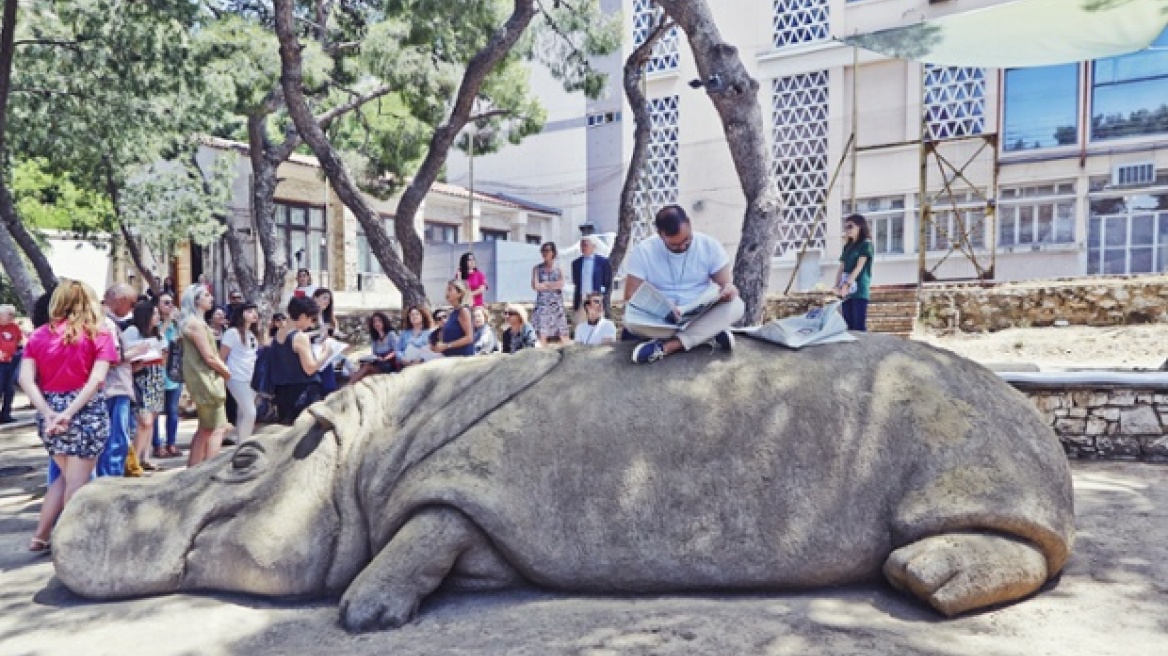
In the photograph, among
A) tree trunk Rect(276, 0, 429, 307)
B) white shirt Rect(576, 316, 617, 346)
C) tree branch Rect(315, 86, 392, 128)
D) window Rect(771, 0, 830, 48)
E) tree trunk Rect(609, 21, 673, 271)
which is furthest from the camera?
window Rect(771, 0, 830, 48)

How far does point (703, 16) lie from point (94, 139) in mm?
9647

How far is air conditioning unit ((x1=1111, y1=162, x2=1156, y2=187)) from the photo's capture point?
15.8 meters

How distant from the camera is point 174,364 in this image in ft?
24.9

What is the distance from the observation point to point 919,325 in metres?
12.6

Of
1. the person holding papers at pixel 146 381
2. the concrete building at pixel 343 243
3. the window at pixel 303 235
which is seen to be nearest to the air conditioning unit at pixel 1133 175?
the concrete building at pixel 343 243

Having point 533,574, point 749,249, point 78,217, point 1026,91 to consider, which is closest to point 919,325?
point 749,249

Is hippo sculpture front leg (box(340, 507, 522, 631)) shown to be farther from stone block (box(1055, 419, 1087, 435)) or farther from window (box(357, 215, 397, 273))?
window (box(357, 215, 397, 273))

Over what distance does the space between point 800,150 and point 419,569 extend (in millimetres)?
16880

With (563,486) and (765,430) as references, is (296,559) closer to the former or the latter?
(563,486)

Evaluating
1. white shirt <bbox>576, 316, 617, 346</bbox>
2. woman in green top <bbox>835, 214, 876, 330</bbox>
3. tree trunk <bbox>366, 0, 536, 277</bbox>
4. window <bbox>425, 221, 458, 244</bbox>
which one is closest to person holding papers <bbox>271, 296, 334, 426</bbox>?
white shirt <bbox>576, 316, 617, 346</bbox>

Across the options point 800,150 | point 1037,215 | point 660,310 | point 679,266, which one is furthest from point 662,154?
point 660,310

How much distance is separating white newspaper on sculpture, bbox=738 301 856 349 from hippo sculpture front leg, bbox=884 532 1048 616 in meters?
1.16

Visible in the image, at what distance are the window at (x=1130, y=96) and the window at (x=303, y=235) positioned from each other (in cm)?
1854

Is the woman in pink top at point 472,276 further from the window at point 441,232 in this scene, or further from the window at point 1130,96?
the window at point 441,232
